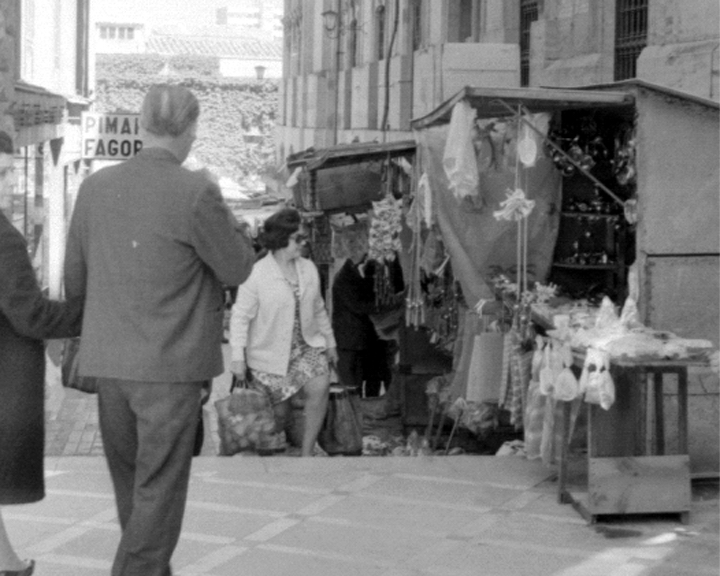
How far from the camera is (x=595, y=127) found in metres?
9.23

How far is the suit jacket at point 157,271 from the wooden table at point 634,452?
2.65 m

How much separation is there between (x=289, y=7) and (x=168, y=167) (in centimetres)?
4256

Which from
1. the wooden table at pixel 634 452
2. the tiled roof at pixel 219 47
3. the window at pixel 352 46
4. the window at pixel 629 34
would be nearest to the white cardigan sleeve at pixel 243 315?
the wooden table at pixel 634 452

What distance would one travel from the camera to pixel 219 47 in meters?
76.4

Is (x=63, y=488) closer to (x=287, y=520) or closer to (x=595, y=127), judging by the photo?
(x=287, y=520)

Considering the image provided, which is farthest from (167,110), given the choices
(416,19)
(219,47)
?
(219,47)

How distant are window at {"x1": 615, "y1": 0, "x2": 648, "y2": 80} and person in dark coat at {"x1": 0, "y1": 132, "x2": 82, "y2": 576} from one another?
9241 millimetres

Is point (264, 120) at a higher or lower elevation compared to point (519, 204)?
higher

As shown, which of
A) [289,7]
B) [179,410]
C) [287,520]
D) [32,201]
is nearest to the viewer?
[179,410]

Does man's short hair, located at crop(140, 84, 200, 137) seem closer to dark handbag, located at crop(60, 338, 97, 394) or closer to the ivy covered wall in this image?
dark handbag, located at crop(60, 338, 97, 394)

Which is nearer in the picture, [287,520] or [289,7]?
[287,520]

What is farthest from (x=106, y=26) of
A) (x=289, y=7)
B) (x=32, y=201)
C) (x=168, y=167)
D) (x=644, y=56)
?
(x=168, y=167)

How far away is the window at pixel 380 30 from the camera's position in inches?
1078

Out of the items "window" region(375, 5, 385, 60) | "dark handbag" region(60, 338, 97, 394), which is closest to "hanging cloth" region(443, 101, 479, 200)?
"dark handbag" region(60, 338, 97, 394)
